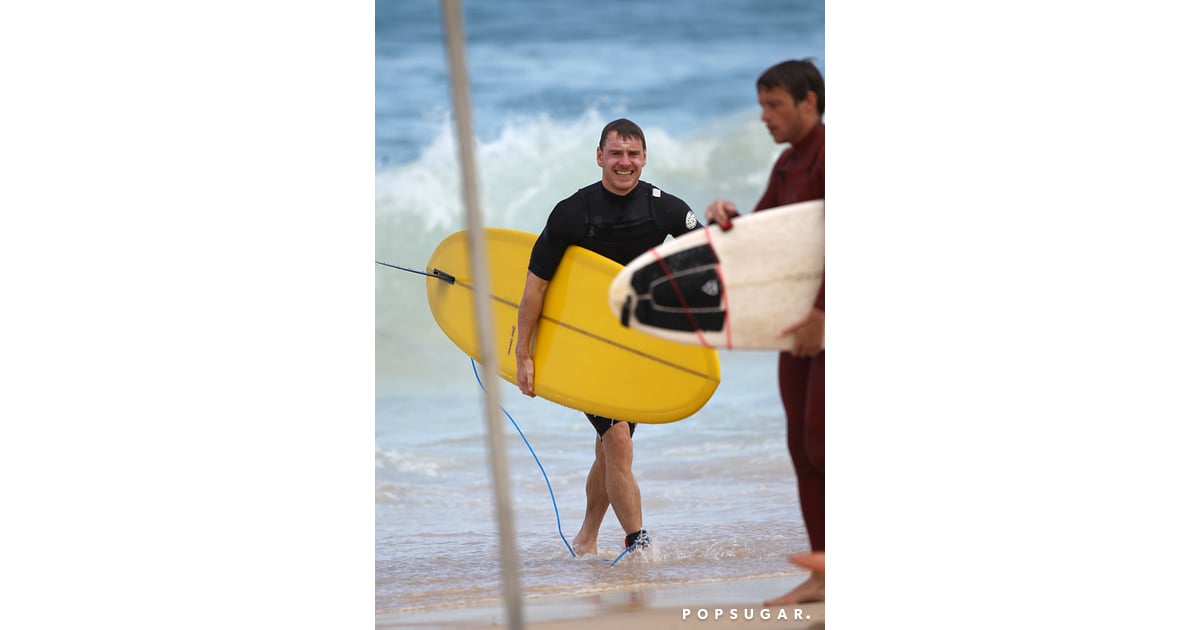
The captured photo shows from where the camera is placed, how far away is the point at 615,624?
108 inches

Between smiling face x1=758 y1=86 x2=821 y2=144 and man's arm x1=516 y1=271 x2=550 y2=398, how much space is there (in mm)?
848

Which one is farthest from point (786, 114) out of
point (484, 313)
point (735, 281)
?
point (484, 313)

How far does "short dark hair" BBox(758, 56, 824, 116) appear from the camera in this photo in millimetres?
2574

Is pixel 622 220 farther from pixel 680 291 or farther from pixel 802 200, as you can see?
pixel 802 200

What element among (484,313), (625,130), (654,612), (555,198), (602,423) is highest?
(625,130)

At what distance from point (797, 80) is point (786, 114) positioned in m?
0.07

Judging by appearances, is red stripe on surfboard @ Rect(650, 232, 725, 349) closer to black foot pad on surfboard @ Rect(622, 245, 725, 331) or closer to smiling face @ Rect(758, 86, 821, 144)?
black foot pad on surfboard @ Rect(622, 245, 725, 331)

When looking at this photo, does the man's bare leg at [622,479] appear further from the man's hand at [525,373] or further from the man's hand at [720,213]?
the man's hand at [720,213]

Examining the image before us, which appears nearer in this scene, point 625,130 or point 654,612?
point 654,612

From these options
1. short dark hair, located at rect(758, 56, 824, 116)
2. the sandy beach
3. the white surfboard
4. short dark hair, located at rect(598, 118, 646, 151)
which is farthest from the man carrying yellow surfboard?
short dark hair, located at rect(758, 56, 824, 116)

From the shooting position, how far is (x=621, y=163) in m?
3.09

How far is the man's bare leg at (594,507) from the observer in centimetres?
334
